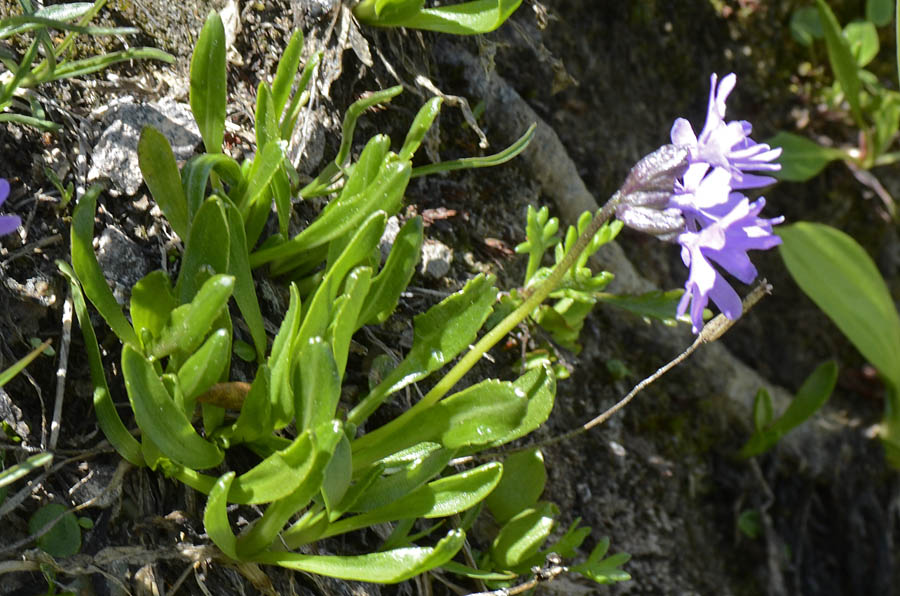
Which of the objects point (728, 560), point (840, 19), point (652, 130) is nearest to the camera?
point (728, 560)

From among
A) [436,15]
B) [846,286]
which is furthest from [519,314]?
[846,286]

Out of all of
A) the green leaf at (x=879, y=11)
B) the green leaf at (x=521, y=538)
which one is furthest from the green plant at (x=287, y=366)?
the green leaf at (x=879, y=11)

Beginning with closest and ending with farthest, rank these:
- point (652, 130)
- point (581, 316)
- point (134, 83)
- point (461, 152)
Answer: point (134, 83), point (581, 316), point (461, 152), point (652, 130)

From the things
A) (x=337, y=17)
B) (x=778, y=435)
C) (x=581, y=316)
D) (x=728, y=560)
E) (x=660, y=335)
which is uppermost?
(x=337, y=17)

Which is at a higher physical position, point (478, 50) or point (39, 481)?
point (478, 50)

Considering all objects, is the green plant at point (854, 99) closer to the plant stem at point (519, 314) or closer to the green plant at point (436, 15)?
the green plant at point (436, 15)

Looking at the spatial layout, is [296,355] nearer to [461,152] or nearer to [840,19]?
[461,152]

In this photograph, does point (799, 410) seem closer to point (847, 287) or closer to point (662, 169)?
point (847, 287)

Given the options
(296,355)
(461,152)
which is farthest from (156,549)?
(461,152)
